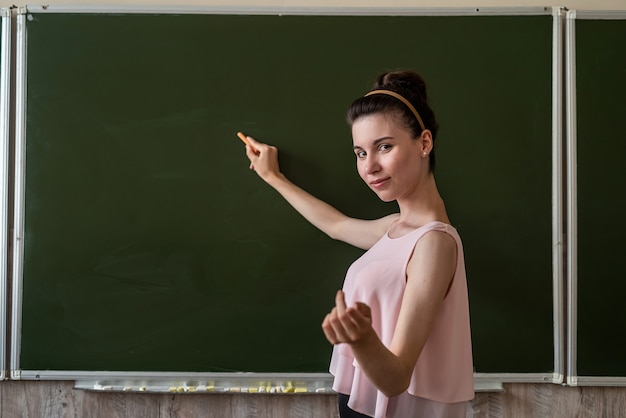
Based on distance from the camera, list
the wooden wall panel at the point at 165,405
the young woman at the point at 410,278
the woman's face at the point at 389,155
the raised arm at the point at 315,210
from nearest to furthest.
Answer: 1. the young woman at the point at 410,278
2. the woman's face at the point at 389,155
3. the raised arm at the point at 315,210
4. the wooden wall panel at the point at 165,405

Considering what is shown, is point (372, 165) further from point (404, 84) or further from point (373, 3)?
point (373, 3)

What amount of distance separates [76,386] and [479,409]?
1.44 metres

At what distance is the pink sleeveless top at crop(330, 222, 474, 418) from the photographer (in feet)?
4.77

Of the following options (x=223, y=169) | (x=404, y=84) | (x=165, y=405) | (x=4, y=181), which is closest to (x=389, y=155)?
(x=404, y=84)

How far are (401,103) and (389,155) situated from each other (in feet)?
0.47

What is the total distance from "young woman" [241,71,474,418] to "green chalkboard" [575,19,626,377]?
0.71m

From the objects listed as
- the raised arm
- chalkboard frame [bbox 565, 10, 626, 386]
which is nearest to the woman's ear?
the raised arm

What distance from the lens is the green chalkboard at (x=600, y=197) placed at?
6.55 ft

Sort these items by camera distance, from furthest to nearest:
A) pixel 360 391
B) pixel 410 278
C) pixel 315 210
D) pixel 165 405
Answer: pixel 165 405 → pixel 315 210 → pixel 360 391 → pixel 410 278

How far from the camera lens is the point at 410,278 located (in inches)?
54.7

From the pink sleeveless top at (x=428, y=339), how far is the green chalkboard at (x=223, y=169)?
515 mm

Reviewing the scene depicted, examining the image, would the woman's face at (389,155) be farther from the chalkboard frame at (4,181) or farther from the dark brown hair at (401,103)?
the chalkboard frame at (4,181)

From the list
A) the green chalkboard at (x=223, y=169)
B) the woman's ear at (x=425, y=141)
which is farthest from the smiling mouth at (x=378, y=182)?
the green chalkboard at (x=223, y=169)

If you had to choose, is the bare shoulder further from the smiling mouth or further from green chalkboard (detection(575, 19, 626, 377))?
green chalkboard (detection(575, 19, 626, 377))
